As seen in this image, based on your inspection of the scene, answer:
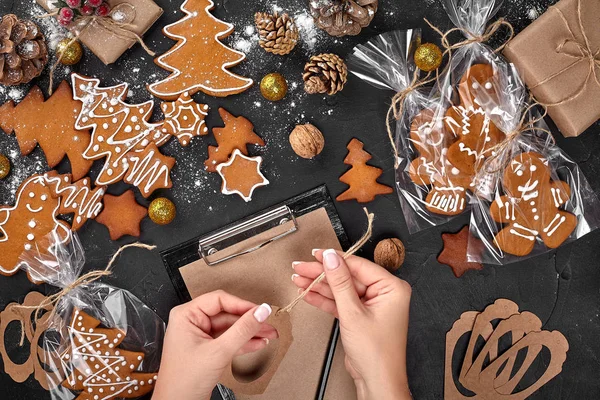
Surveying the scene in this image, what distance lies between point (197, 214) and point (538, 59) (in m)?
0.86

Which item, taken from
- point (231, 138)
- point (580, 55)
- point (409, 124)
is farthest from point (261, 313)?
point (580, 55)

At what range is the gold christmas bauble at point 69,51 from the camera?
1.32 meters

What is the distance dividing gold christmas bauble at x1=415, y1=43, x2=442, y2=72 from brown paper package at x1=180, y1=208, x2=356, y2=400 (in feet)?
1.46

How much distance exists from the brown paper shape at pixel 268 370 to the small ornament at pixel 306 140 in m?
0.36

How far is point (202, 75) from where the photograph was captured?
4.36 feet

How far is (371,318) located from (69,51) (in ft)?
3.07

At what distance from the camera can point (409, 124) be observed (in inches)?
51.5

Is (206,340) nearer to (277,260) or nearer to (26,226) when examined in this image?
(277,260)

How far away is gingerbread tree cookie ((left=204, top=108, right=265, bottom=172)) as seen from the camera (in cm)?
133

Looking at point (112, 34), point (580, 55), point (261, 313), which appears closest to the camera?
point (261, 313)

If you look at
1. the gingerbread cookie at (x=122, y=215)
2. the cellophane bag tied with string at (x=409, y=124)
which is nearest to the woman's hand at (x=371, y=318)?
the cellophane bag tied with string at (x=409, y=124)

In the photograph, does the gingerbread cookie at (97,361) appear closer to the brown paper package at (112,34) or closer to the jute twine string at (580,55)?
the brown paper package at (112,34)

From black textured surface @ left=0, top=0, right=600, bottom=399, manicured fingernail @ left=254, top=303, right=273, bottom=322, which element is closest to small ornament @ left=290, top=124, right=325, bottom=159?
black textured surface @ left=0, top=0, right=600, bottom=399

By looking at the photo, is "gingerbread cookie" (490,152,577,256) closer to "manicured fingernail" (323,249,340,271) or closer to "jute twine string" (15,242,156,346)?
"manicured fingernail" (323,249,340,271)
